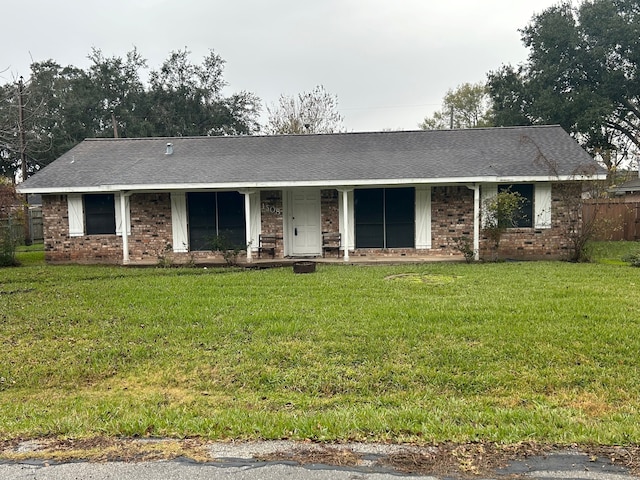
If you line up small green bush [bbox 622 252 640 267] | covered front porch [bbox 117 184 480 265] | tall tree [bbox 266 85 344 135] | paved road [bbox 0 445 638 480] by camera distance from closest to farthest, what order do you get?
paved road [bbox 0 445 638 480] < small green bush [bbox 622 252 640 267] < covered front porch [bbox 117 184 480 265] < tall tree [bbox 266 85 344 135]

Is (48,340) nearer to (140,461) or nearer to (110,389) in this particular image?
(110,389)

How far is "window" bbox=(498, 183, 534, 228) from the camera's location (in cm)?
1371

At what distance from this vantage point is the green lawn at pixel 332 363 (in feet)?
13.1

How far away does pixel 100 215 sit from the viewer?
1443 cm

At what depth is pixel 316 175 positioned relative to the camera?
13.3 m

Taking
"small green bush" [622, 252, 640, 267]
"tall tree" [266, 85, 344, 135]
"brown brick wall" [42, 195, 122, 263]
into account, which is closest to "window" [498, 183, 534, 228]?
"small green bush" [622, 252, 640, 267]

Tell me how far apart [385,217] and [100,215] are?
8.17 metres

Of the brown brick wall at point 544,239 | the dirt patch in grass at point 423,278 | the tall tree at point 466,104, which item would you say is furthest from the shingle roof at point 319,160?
the tall tree at point 466,104

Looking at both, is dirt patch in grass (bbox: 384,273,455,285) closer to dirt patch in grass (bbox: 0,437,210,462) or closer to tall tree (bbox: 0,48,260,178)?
dirt patch in grass (bbox: 0,437,210,462)

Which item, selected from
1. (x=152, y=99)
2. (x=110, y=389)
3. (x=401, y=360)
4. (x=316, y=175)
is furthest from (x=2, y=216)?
(x=152, y=99)

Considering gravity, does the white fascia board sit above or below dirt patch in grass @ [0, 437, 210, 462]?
above

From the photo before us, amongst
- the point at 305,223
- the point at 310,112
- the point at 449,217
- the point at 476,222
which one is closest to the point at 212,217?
the point at 305,223

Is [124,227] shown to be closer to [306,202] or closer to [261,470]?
[306,202]

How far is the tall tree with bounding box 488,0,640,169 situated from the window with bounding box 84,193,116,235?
60.8 feet
